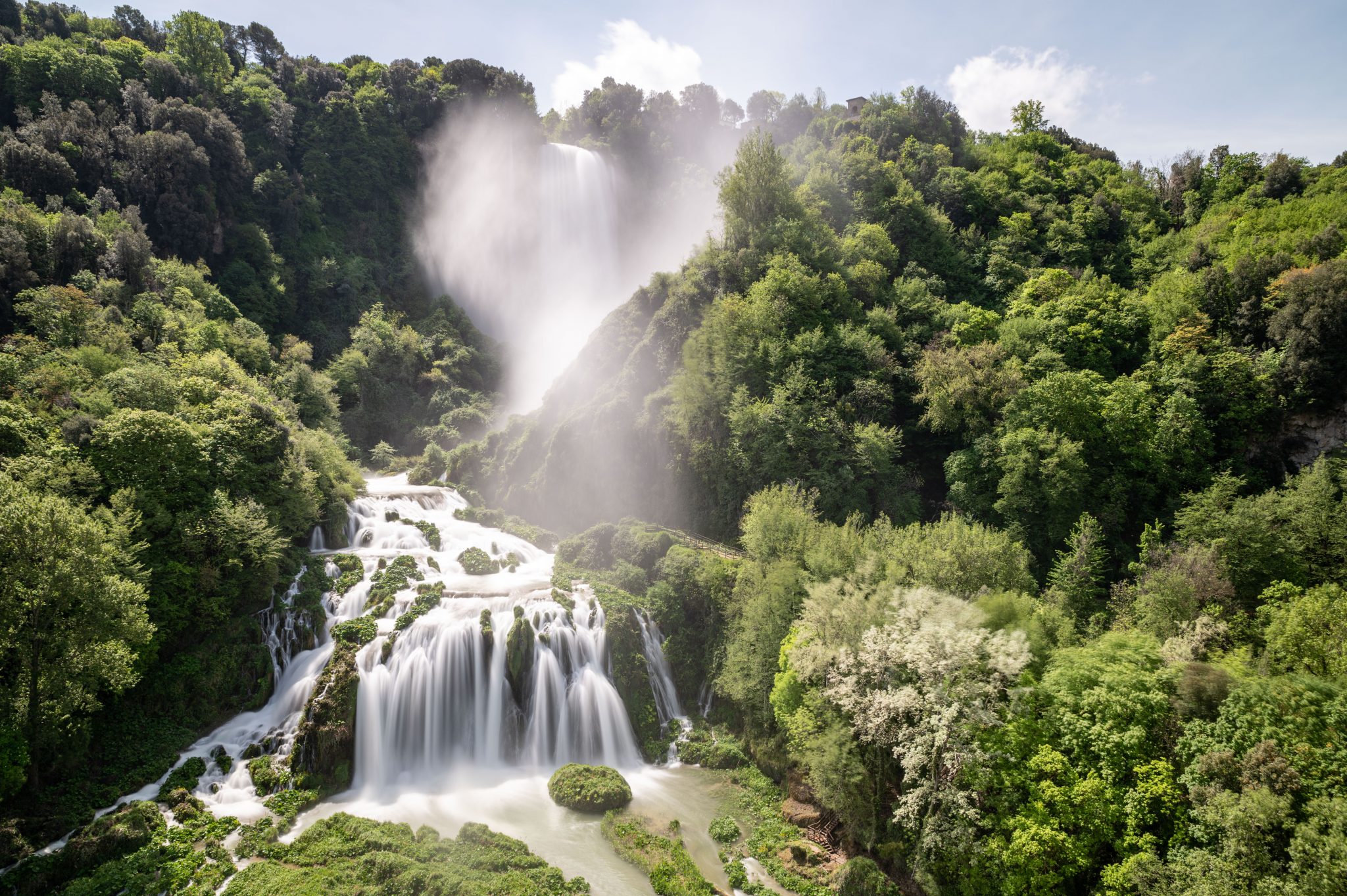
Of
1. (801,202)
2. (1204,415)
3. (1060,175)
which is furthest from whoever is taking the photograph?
(1060,175)

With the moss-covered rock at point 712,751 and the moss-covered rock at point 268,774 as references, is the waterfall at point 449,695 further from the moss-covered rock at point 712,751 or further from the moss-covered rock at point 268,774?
the moss-covered rock at point 712,751

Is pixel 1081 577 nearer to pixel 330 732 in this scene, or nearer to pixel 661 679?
pixel 661 679

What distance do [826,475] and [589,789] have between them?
2188 centimetres

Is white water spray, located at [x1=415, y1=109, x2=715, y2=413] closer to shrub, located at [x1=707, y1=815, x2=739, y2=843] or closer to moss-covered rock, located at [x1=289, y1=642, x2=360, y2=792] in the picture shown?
moss-covered rock, located at [x1=289, y1=642, x2=360, y2=792]

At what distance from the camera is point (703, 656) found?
32.2 meters

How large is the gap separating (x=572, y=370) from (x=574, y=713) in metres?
34.5

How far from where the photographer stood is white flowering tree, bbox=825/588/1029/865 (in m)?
18.1

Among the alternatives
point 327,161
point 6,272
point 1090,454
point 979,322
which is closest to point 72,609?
point 6,272

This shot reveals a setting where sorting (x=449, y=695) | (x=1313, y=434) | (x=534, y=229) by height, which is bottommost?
(x=449, y=695)

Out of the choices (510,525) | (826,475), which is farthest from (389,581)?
(826,475)

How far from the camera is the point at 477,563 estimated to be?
37.1 m

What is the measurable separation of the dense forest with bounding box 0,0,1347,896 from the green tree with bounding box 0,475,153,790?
146 mm

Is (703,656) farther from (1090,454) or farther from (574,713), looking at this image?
(1090,454)

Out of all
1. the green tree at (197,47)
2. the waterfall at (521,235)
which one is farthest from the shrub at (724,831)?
the green tree at (197,47)
